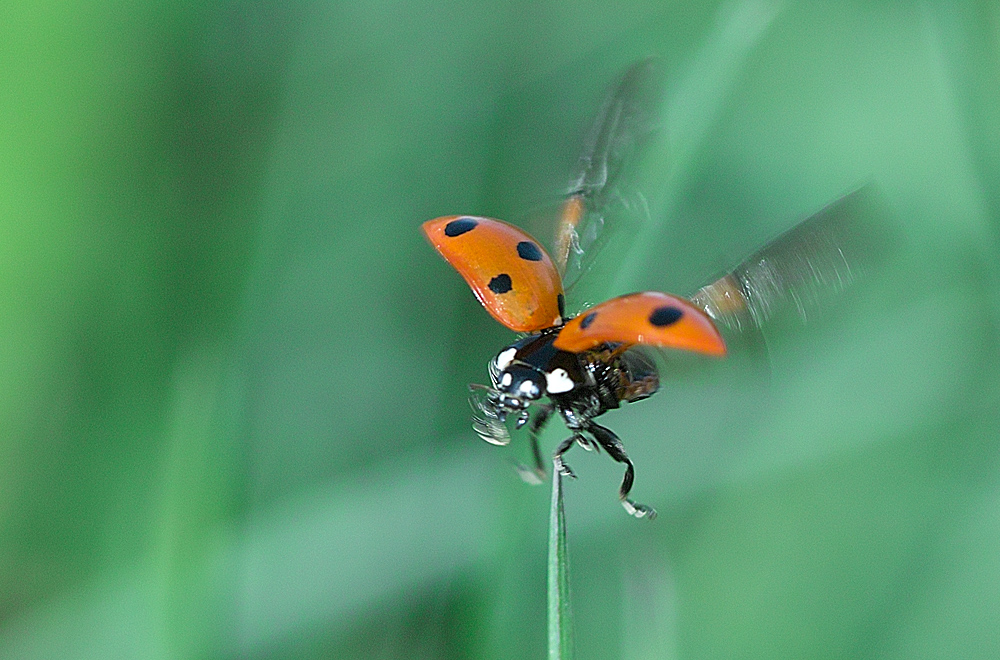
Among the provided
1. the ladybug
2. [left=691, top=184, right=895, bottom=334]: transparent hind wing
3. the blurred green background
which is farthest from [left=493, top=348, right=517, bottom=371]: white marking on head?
[left=691, top=184, right=895, bottom=334]: transparent hind wing

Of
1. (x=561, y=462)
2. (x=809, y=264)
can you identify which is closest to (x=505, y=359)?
(x=561, y=462)

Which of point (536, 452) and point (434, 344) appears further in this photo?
point (434, 344)

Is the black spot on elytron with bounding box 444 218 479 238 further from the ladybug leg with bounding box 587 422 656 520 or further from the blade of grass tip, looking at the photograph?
the blade of grass tip

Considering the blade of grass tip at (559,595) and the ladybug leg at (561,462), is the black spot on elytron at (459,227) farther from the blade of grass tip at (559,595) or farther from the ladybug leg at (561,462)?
the blade of grass tip at (559,595)

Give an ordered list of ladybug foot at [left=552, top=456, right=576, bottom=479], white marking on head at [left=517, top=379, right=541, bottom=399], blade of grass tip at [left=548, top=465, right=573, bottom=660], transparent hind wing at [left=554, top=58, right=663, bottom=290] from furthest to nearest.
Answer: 1. transparent hind wing at [left=554, top=58, right=663, bottom=290]
2. white marking on head at [left=517, top=379, right=541, bottom=399]
3. ladybug foot at [left=552, top=456, right=576, bottom=479]
4. blade of grass tip at [left=548, top=465, right=573, bottom=660]

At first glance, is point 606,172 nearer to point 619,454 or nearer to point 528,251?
point 528,251

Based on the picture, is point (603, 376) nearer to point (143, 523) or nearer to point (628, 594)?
point (628, 594)

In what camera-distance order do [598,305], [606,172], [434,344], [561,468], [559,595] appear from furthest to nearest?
1. [434,344]
2. [606,172]
3. [598,305]
4. [561,468]
5. [559,595]
